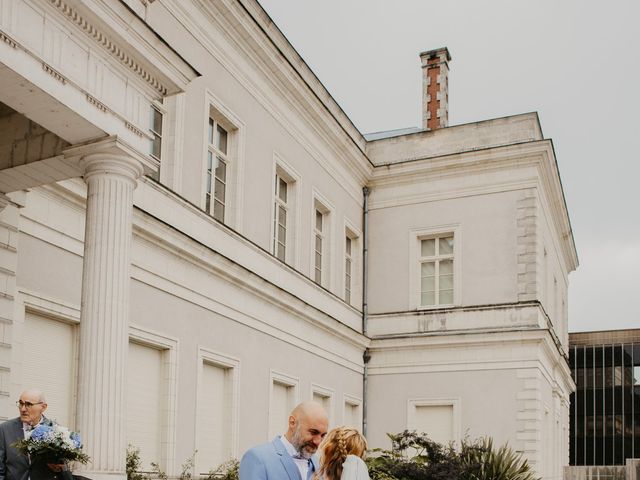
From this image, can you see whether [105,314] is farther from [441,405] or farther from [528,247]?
[528,247]

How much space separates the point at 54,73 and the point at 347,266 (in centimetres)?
1480

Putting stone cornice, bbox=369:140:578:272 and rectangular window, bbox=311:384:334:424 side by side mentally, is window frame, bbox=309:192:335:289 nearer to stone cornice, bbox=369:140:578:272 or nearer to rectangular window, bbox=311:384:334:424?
rectangular window, bbox=311:384:334:424

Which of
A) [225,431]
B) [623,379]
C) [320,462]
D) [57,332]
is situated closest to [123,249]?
[57,332]

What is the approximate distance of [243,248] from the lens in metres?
16.1

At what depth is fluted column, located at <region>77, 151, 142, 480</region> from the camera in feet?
26.6

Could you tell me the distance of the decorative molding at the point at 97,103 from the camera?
8.23m

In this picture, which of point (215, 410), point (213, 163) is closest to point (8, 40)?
point (213, 163)

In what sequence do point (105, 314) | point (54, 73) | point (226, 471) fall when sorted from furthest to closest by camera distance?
point (226, 471), point (105, 314), point (54, 73)

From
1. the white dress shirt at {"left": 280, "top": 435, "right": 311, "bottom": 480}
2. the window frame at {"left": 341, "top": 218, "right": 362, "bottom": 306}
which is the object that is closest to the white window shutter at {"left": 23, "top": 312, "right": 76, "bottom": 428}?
the white dress shirt at {"left": 280, "top": 435, "right": 311, "bottom": 480}

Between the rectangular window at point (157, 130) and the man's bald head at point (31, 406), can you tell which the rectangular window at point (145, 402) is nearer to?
the rectangular window at point (157, 130)

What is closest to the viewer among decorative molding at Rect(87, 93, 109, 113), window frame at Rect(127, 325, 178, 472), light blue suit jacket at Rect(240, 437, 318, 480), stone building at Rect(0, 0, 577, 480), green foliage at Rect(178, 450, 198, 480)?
light blue suit jacket at Rect(240, 437, 318, 480)

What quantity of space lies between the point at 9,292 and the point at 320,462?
235 inches

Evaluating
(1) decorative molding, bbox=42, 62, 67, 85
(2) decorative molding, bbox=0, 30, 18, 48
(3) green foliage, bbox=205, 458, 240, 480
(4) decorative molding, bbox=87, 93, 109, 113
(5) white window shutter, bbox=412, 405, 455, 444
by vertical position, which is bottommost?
(3) green foliage, bbox=205, 458, 240, 480

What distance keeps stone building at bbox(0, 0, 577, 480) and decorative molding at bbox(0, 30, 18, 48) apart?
0.01 metres
